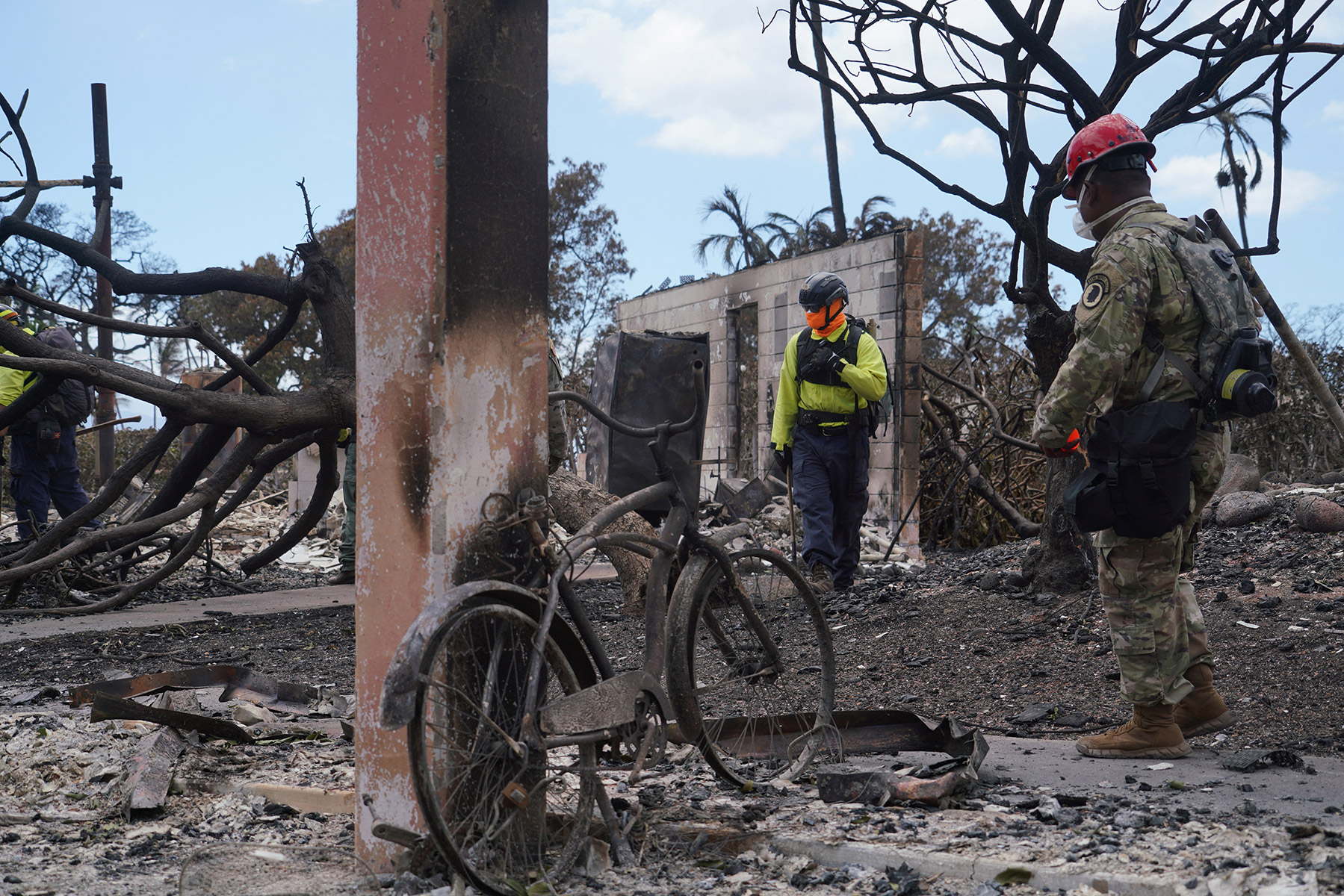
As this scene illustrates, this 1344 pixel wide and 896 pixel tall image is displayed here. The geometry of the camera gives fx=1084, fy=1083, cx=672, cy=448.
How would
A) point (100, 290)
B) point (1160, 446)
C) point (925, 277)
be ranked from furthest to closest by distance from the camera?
point (925, 277) → point (100, 290) → point (1160, 446)

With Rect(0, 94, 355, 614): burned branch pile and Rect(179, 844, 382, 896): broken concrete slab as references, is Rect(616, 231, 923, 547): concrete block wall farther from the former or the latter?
Rect(179, 844, 382, 896): broken concrete slab

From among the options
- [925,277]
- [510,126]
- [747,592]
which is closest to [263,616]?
[747,592]

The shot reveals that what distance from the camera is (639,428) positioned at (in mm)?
3297

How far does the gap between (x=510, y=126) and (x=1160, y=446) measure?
226 centimetres

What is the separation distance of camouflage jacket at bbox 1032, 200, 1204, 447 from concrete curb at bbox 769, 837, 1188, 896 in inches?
62.4

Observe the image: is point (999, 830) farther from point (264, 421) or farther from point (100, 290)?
point (100, 290)

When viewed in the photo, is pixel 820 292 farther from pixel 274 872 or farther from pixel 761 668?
pixel 274 872

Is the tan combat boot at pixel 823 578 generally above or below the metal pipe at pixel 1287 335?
below

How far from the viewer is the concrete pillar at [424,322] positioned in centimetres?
262

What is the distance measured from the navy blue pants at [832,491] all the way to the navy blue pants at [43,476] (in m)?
6.10

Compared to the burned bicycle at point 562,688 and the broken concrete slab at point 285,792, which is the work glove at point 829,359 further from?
the broken concrete slab at point 285,792

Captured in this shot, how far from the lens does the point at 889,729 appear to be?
3805 mm

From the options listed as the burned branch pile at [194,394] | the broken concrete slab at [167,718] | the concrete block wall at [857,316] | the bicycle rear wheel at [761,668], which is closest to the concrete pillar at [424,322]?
the bicycle rear wheel at [761,668]

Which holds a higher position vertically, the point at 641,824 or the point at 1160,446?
the point at 1160,446
